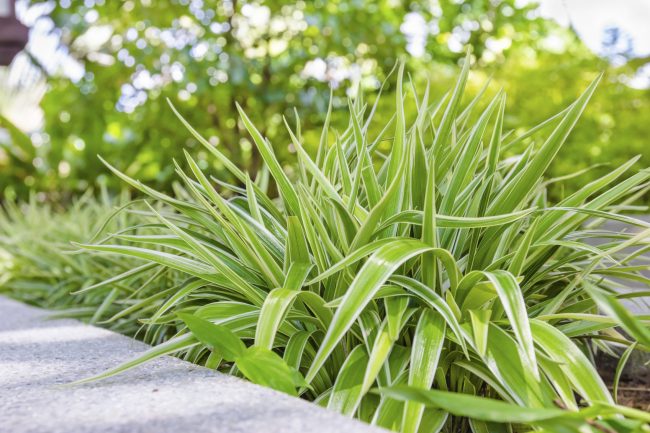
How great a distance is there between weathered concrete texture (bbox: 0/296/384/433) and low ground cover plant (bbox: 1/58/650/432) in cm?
5

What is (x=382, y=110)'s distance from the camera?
13.5 ft

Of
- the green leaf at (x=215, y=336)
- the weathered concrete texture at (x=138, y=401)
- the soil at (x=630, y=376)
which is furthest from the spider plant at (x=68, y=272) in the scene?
the soil at (x=630, y=376)

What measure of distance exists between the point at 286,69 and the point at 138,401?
3.36 metres

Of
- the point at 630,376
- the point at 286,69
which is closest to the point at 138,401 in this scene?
the point at 630,376

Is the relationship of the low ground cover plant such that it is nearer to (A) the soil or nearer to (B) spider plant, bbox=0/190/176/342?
(A) the soil

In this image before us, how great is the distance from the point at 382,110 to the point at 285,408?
3.38 m

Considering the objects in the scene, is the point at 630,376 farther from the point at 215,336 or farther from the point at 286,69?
Answer: the point at 286,69

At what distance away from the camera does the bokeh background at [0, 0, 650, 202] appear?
12.7ft

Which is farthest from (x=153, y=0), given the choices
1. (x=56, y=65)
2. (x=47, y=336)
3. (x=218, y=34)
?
(x=47, y=336)

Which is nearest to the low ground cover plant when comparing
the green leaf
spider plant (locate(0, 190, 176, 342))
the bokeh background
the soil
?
the green leaf

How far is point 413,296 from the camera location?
113cm

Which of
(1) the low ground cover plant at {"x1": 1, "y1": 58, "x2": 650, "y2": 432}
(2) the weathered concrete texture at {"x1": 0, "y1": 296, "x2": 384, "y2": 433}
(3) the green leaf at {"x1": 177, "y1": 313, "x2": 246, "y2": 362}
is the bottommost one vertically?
(2) the weathered concrete texture at {"x1": 0, "y1": 296, "x2": 384, "y2": 433}

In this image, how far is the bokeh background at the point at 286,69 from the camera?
3863mm

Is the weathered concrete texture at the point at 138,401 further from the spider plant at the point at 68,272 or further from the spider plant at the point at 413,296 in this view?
the spider plant at the point at 68,272
